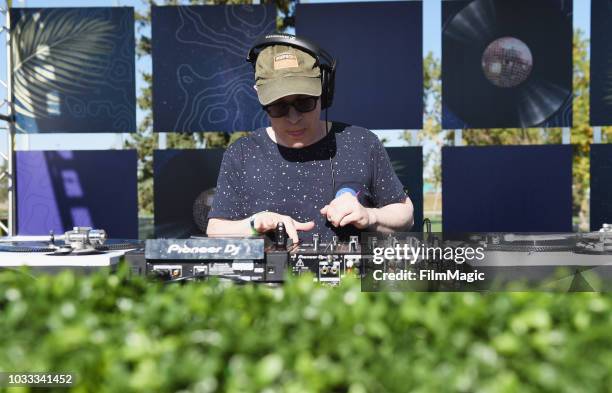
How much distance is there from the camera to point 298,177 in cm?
244

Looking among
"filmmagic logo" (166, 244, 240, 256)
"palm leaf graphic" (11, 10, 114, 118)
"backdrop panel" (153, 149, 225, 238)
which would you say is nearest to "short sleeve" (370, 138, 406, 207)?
"filmmagic logo" (166, 244, 240, 256)

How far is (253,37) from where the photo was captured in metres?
6.50

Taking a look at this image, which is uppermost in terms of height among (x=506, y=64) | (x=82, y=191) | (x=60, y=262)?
(x=506, y=64)

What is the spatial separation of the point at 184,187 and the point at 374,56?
2545 millimetres

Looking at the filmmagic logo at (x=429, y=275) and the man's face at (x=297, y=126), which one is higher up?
the man's face at (x=297, y=126)

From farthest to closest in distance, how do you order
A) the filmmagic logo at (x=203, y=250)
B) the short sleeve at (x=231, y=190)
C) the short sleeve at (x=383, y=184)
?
1. the short sleeve at (x=383, y=184)
2. the short sleeve at (x=231, y=190)
3. the filmmagic logo at (x=203, y=250)

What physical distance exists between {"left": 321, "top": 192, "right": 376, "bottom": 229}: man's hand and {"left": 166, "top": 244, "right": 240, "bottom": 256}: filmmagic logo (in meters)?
0.53

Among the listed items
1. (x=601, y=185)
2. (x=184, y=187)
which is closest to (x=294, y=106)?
(x=184, y=187)

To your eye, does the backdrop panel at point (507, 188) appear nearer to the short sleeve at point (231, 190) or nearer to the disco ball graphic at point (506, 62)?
the disco ball graphic at point (506, 62)

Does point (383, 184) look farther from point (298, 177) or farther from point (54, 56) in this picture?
point (54, 56)

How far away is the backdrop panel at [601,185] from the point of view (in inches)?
249

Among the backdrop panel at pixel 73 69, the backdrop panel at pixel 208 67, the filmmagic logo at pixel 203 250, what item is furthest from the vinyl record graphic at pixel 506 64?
the filmmagic logo at pixel 203 250

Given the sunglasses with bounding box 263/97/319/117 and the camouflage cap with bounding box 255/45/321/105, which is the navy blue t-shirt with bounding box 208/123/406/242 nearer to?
the sunglasses with bounding box 263/97/319/117

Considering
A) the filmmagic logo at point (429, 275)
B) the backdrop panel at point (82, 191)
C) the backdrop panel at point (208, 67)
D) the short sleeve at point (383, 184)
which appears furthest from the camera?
the backdrop panel at point (82, 191)
